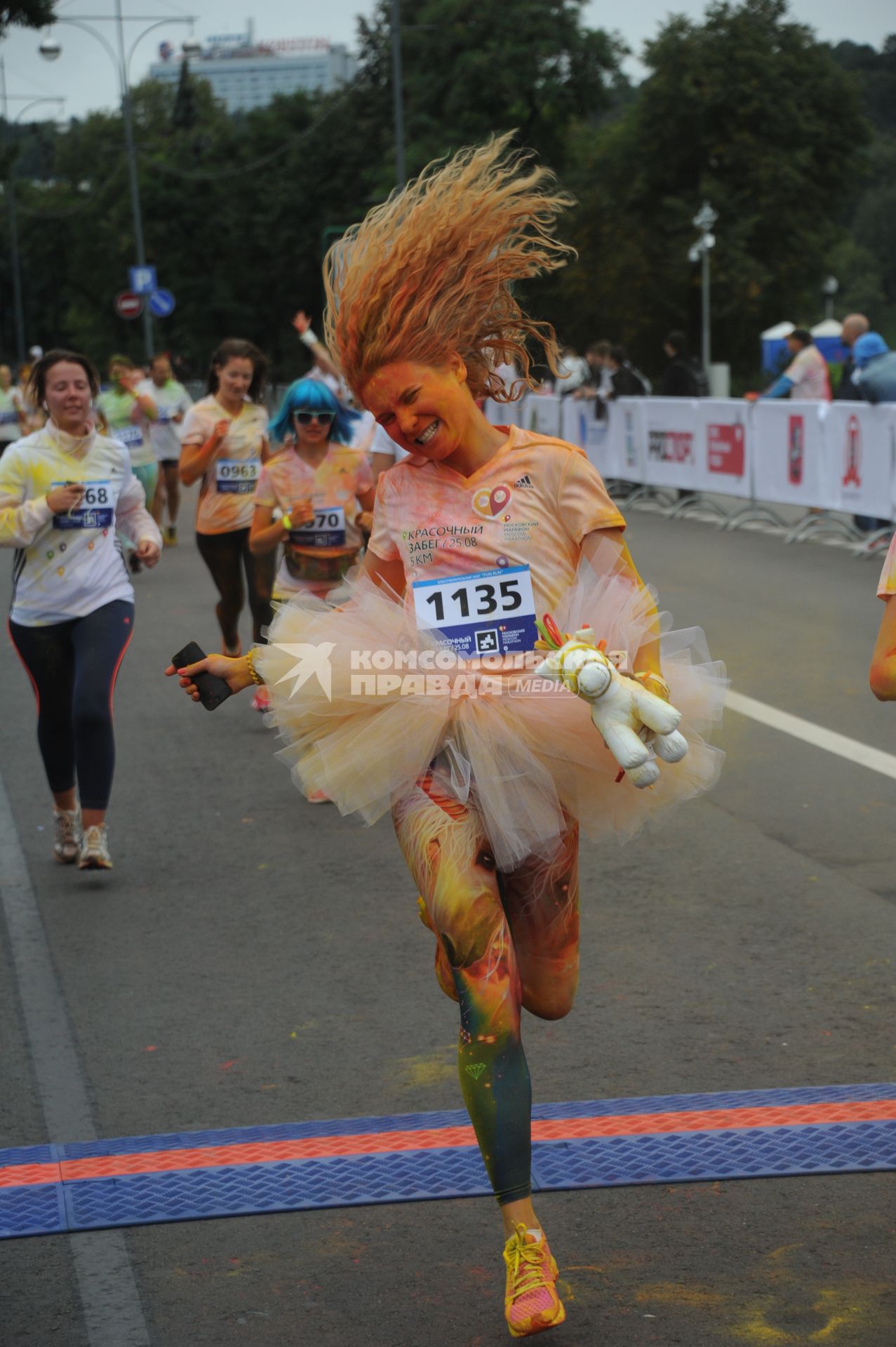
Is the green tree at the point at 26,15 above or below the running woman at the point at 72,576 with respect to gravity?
above

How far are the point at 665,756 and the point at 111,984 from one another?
117 inches

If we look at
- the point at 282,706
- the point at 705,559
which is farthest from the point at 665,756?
the point at 705,559

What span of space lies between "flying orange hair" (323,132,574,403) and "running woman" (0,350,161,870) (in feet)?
9.94

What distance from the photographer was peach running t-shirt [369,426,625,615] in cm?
384

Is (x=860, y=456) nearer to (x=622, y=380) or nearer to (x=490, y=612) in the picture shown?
(x=622, y=380)

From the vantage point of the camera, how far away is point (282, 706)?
12.7 ft

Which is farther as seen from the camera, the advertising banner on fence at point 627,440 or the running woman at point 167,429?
the advertising banner on fence at point 627,440

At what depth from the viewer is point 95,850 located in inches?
279

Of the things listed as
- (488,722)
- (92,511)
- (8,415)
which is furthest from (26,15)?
(488,722)

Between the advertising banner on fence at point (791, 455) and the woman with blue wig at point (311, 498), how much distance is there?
8332 mm

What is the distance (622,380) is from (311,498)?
46.4ft

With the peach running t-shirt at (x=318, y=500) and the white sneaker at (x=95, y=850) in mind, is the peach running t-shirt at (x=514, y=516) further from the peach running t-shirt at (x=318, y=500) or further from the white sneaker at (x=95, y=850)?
the peach running t-shirt at (x=318, y=500)

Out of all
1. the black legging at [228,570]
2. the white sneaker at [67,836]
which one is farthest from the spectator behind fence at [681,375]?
the white sneaker at [67,836]

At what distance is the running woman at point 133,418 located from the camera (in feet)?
56.5
